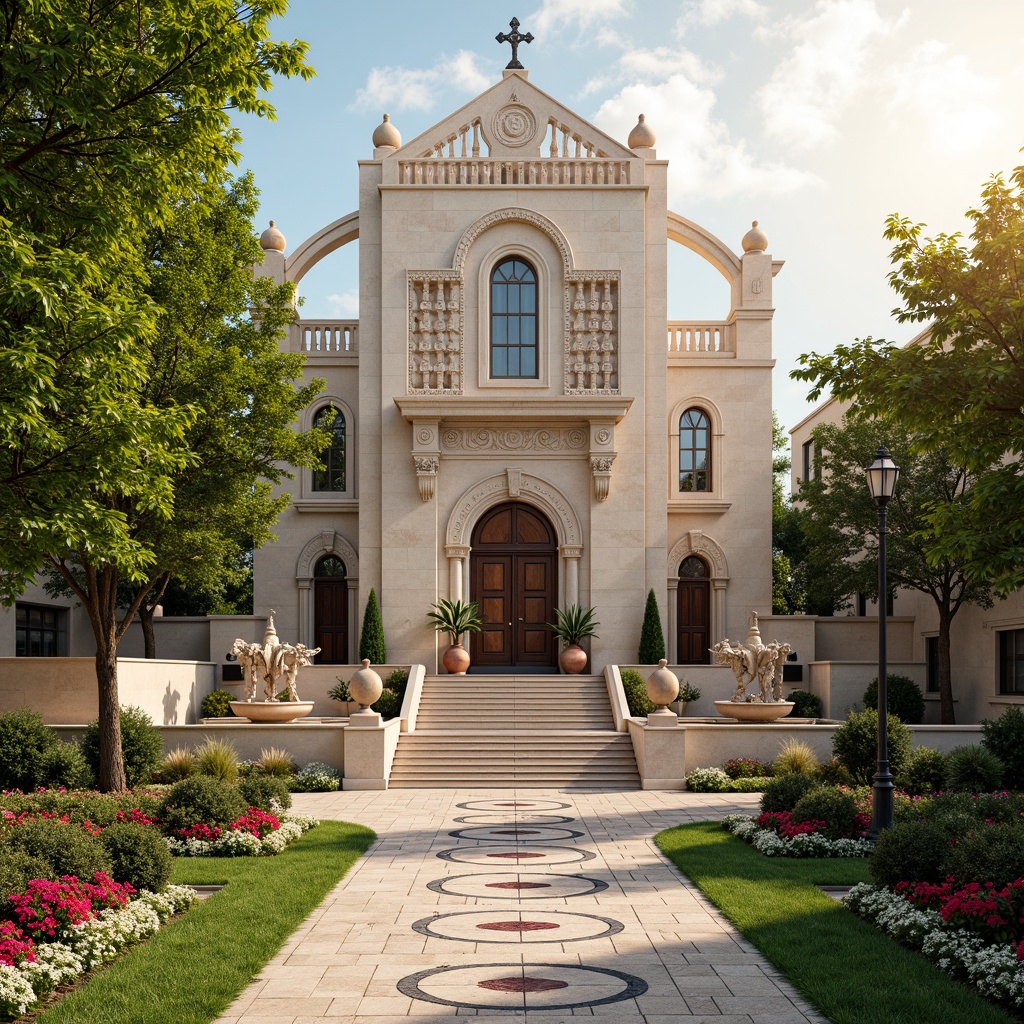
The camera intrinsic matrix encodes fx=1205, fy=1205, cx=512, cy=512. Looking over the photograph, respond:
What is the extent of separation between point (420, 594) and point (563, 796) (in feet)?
33.8

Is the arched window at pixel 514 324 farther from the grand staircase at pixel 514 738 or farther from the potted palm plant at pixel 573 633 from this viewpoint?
the grand staircase at pixel 514 738

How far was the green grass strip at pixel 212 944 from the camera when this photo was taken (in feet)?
25.4

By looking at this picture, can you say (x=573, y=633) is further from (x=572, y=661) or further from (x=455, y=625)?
(x=455, y=625)

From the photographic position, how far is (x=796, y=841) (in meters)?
13.8

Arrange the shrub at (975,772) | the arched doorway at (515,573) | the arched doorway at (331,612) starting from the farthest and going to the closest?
the arched doorway at (331,612), the arched doorway at (515,573), the shrub at (975,772)

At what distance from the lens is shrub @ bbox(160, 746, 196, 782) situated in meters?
19.7

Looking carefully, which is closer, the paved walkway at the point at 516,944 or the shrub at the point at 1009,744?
the paved walkway at the point at 516,944

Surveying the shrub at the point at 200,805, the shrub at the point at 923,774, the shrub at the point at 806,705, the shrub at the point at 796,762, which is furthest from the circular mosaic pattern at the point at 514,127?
the shrub at the point at 200,805

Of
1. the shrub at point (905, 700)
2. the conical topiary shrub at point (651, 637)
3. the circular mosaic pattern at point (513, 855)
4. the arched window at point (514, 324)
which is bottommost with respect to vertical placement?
the circular mosaic pattern at point (513, 855)

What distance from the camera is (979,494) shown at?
12727mm

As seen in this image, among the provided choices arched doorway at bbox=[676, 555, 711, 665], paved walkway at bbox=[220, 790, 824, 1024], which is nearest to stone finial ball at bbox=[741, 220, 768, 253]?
arched doorway at bbox=[676, 555, 711, 665]

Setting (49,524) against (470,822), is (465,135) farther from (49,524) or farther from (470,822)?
(49,524)

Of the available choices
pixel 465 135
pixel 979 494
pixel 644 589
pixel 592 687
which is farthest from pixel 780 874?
pixel 465 135

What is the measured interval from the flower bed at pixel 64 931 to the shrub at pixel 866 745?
12.6 metres
